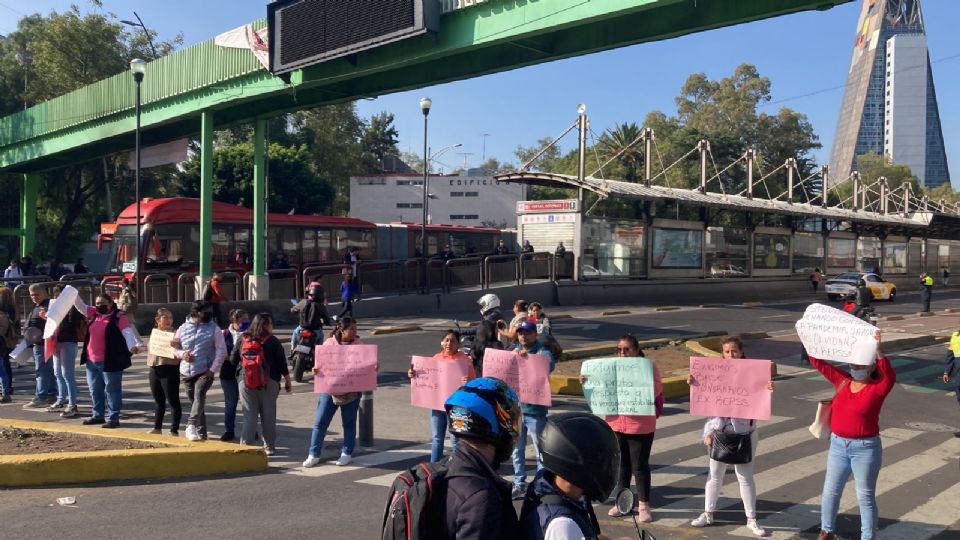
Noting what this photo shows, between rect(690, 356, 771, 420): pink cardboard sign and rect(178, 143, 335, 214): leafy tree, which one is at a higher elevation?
rect(178, 143, 335, 214): leafy tree

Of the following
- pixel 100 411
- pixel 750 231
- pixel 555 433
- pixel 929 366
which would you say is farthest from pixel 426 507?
pixel 750 231

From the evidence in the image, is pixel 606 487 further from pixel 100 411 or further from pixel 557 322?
pixel 557 322

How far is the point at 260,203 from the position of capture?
23.7m

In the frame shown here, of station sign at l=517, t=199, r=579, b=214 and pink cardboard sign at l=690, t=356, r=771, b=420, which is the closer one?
pink cardboard sign at l=690, t=356, r=771, b=420

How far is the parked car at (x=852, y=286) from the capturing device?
3672 centimetres

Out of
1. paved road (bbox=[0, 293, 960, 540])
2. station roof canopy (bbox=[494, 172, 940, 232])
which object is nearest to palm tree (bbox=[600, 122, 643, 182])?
station roof canopy (bbox=[494, 172, 940, 232])

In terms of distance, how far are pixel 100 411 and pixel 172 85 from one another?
53.0 ft

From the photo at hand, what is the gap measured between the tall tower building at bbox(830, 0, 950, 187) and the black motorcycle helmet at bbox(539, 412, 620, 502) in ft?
616

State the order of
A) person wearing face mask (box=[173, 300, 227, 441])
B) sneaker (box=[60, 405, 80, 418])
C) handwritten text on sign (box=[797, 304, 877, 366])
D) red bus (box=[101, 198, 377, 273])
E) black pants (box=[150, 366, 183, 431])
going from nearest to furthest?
1. handwritten text on sign (box=[797, 304, 877, 366])
2. person wearing face mask (box=[173, 300, 227, 441])
3. black pants (box=[150, 366, 183, 431])
4. sneaker (box=[60, 405, 80, 418])
5. red bus (box=[101, 198, 377, 273])

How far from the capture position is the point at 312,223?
30406mm

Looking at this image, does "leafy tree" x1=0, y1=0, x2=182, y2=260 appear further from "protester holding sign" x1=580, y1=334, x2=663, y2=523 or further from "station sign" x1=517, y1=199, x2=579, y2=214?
"protester holding sign" x1=580, y1=334, x2=663, y2=523

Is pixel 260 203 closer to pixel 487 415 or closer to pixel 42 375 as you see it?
pixel 42 375

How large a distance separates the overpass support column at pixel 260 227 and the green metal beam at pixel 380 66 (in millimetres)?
838

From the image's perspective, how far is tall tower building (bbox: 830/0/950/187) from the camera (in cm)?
17600
